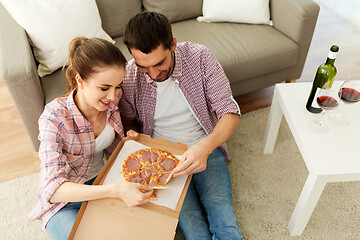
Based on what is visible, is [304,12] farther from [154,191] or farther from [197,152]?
[154,191]

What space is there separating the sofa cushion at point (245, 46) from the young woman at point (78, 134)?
3.05 feet

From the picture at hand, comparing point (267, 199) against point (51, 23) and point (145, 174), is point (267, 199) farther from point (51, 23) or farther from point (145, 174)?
point (51, 23)

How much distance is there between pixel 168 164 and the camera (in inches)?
45.9

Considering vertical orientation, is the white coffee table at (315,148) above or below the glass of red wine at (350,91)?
below

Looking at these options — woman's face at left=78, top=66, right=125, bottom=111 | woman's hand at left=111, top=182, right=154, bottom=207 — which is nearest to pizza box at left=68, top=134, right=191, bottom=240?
woman's hand at left=111, top=182, right=154, bottom=207

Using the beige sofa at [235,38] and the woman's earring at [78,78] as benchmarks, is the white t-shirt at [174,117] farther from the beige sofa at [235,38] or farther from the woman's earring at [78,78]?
the beige sofa at [235,38]

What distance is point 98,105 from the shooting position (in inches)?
45.5

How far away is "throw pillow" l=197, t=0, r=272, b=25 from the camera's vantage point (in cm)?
204

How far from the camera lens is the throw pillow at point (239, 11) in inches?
80.4

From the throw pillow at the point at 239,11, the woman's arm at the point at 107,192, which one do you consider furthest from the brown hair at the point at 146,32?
the throw pillow at the point at 239,11

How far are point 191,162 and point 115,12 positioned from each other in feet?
4.36

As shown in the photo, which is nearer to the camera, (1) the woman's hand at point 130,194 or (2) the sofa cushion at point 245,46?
(1) the woman's hand at point 130,194

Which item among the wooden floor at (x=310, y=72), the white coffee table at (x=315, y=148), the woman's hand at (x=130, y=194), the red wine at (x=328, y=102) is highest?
the red wine at (x=328, y=102)

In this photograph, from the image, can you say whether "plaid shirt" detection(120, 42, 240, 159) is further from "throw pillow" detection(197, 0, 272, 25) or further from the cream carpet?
"throw pillow" detection(197, 0, 272, 25)
